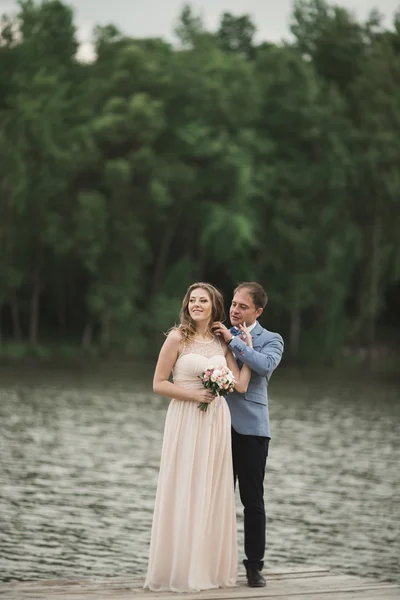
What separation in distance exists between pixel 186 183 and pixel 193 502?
160 feet

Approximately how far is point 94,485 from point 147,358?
31.5 m

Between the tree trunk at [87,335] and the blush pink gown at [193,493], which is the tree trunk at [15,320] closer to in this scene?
the tree trunk at [87,335]

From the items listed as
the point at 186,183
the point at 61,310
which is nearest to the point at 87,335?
the point at 61,310

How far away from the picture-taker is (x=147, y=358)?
49.5 meters

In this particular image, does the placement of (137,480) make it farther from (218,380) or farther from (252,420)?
(218,380)

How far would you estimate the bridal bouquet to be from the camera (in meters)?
7.99

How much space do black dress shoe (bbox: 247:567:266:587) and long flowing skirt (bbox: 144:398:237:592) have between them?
0.73 feet

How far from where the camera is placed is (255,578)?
8391 mm

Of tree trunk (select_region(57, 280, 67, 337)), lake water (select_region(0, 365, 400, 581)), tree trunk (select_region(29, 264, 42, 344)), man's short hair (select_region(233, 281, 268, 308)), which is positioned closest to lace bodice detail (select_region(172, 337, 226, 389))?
man's short hair (select_region(233, 281, 268, 308))

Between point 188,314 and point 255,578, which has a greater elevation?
point 188,314

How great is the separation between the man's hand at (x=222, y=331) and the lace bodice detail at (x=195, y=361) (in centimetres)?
10

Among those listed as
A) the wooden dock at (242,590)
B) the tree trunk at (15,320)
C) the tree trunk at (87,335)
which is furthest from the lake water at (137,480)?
the tree trunk at (87,335)

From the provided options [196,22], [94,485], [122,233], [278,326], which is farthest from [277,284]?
[94,485]

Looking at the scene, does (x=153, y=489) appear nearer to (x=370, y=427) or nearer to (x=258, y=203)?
(x=370, y=427)
